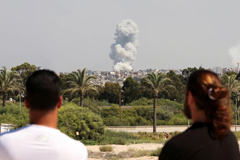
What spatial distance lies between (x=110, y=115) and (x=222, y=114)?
161ft

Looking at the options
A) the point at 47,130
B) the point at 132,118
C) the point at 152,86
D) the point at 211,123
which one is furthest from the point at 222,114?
the point at 132,118

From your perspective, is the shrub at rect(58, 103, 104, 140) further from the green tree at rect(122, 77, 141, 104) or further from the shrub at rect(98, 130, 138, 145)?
the green tree at rect(122, 77, 141, 104)

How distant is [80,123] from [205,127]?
2977cm

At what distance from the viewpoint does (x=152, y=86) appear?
39625 millimetres

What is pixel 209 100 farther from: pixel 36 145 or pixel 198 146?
pixel 36 145

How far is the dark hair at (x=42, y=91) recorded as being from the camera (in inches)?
101

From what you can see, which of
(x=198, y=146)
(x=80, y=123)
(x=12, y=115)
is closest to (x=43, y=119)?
(x=198, y=146)

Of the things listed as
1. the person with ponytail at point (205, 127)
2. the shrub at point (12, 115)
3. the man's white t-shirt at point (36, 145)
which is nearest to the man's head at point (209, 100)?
the person with ponytail at point (205, 127)

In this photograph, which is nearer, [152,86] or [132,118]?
[152,86]

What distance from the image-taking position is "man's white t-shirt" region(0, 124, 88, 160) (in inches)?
93.1

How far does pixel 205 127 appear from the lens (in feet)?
8.21

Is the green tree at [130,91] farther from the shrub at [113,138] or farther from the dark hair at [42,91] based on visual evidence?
the dark hair at [42,91]

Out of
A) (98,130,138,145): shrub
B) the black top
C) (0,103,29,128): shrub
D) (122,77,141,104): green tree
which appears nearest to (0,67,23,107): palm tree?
(0,103,29,128): shrub

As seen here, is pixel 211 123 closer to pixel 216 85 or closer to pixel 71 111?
pixel 216 85
